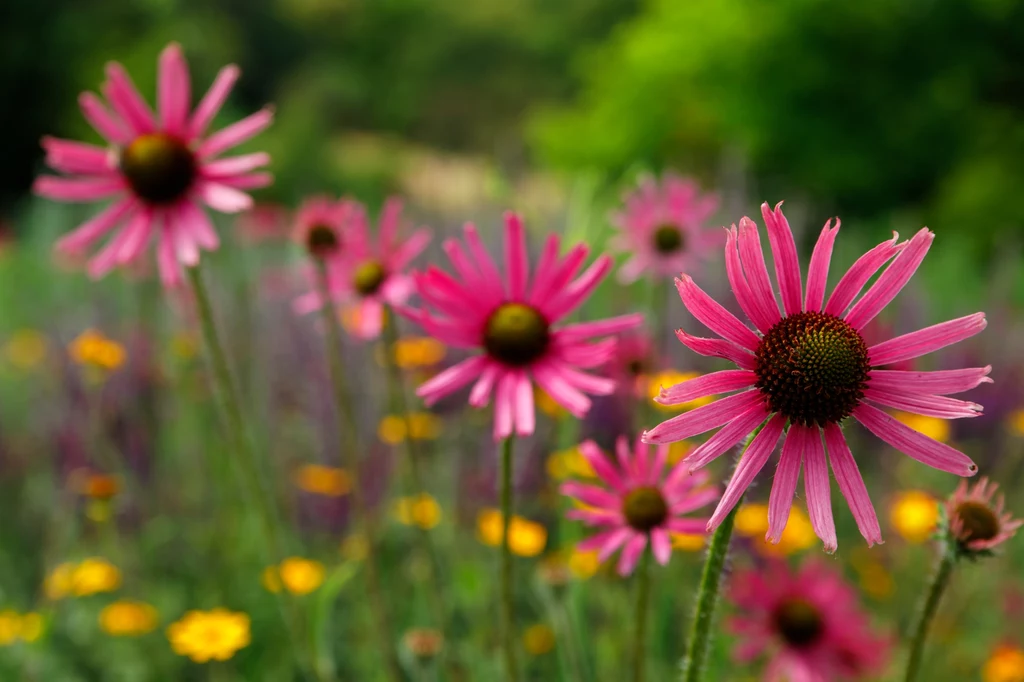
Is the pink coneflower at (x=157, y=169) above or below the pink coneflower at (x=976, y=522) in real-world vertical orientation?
above

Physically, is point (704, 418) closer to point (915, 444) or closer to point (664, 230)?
point (915, 444)

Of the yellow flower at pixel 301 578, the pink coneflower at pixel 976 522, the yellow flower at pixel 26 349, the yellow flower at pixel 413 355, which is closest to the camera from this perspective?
the pink coneflower at pixel 976 522

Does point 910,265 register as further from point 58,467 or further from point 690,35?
point 690,35

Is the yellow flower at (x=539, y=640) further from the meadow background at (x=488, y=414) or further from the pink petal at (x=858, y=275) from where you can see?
the pink petal at (x=858, y=275)

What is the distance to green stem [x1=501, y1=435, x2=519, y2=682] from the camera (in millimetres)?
1204

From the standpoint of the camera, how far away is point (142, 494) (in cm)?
329

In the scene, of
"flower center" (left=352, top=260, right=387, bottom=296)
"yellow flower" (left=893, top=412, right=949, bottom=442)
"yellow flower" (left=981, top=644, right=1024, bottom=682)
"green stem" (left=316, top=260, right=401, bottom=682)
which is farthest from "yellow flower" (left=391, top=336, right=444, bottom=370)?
"yellow flower" (left=981, top=644, right=1024, bottom=682)

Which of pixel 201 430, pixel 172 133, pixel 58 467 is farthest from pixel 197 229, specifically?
pixel 58 467

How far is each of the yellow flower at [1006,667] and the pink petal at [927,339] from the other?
4.63 feet

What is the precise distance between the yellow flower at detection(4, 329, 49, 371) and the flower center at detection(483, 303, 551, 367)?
12.5 feet

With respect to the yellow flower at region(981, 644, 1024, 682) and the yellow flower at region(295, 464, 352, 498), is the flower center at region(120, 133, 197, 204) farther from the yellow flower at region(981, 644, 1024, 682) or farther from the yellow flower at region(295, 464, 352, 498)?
the yellow flower at region(981, 644, 1024, 682)

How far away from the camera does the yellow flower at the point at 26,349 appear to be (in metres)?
4.58

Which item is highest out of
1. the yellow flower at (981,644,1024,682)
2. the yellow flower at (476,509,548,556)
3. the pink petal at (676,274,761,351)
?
the yellow flower at (476,509,548,556)

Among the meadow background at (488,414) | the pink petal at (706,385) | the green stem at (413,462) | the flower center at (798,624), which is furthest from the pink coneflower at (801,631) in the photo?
the pink petal at (706,385)
